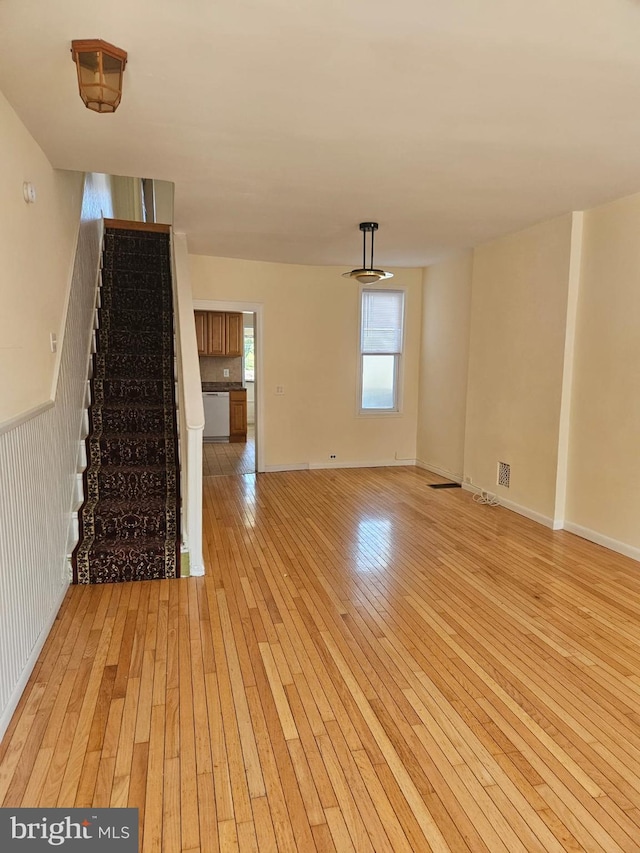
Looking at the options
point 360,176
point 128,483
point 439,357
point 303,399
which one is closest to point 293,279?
point 303,399

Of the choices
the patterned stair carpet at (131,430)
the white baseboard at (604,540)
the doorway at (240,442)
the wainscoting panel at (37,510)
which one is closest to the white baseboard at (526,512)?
the white baseboard at (604,540)

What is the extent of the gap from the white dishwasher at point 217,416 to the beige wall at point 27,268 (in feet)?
18.3

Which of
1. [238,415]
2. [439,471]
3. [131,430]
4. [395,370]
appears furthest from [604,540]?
[238,415]

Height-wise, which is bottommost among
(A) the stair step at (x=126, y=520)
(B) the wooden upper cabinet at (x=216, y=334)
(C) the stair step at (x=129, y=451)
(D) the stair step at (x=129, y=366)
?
(A) the stair step at (x=126, y=520)

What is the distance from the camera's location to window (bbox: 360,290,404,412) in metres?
7.07

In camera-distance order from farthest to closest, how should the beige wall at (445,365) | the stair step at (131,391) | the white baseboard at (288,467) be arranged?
the white baseboard at (288,467) < the beige wall at (445,365) < the stair step at (131,391)

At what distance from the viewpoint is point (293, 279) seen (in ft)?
21.9

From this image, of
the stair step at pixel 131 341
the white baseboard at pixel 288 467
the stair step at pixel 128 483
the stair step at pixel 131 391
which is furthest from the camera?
the white baseboard at pixel 288 467

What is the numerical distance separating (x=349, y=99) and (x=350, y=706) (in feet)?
8.90

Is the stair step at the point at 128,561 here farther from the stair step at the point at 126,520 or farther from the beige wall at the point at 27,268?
the beige wall at the point at 27,268

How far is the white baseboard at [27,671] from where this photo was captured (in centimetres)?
204

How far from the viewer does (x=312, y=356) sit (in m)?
6.86

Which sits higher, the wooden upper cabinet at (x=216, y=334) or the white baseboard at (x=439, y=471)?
the wooden upper cabinet at (x=216, y=334)

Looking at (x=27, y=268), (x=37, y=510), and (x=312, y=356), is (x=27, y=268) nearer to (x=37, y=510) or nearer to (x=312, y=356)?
(x=37, y=510)
